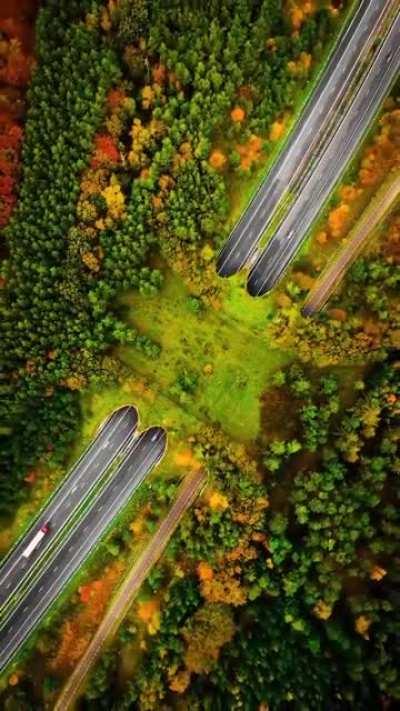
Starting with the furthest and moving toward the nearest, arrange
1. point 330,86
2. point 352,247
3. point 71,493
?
point 71,493
point 352,247
point 330,86

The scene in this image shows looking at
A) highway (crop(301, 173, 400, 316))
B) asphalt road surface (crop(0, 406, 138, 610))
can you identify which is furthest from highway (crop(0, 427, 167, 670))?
highway (crop(301, 173, 400, 316))

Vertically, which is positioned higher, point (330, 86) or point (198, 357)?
point (330, 86)

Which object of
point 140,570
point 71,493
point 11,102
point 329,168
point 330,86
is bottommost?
point 140,570

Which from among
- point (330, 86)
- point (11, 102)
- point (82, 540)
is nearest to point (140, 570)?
point (82, 540)

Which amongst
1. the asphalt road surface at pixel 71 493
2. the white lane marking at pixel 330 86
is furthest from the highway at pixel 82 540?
the white lane marking at pixel 330 86

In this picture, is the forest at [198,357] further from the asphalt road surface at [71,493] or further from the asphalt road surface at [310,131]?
the asphalt road surface at [71,493]

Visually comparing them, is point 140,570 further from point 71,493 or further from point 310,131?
point 310,131
